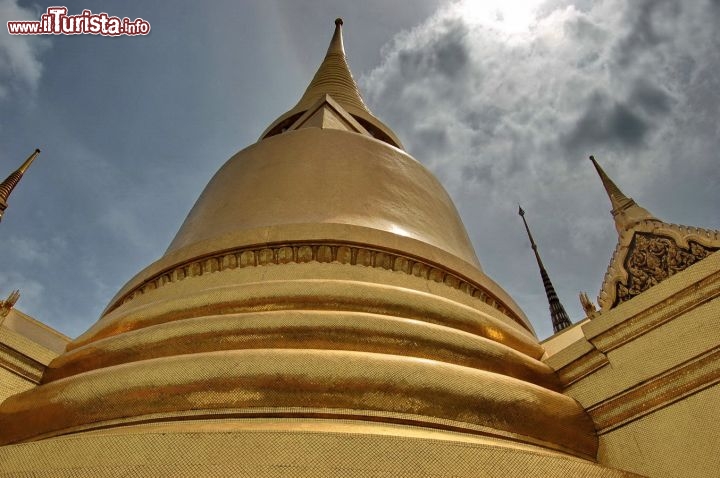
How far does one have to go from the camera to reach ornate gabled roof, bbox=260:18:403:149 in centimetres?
768

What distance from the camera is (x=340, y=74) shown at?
10.3 metres

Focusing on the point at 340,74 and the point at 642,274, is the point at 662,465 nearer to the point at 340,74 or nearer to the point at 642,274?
the point at 642,274

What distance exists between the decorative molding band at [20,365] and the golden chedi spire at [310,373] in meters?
0.06

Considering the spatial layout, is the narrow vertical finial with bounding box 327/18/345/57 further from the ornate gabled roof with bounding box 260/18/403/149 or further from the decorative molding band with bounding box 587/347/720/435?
the decorative molding band with bounding box 587/347/720/435

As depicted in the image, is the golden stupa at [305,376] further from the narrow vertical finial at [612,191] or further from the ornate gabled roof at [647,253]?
the narrow vertical finial at [612,191]

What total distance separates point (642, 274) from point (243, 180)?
335cm

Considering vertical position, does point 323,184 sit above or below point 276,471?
above

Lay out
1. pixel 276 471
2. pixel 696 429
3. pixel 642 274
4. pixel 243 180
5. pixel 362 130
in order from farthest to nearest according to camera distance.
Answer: pixel 362 130 → pixel 243 180 → pixel 642 274 → pixel 696 429 → pixel 276 471

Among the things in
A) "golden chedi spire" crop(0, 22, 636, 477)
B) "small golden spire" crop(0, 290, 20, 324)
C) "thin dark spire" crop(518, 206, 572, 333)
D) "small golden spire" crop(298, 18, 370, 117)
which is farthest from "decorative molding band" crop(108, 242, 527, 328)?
"thin dark spire" crop(518, 206, 572, 333)

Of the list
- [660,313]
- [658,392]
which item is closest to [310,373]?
[658,392]

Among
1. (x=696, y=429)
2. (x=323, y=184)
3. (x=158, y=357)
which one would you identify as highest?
(x=323, y=184)

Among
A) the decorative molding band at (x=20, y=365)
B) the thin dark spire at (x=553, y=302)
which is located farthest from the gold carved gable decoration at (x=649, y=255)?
the thin dark spire at (x=553, y=302)

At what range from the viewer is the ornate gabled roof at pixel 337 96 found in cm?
768

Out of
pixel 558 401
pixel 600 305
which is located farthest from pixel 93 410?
pixel 600 305
